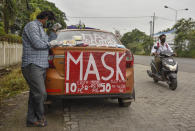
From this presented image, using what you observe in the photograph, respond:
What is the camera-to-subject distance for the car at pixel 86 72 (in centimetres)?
366

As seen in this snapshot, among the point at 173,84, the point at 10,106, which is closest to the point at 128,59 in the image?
the point at 10,106

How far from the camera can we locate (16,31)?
30.1 m

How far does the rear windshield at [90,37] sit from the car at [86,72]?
1.45 ft

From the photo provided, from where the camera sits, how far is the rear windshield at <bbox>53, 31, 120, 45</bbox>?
4340 millimetres

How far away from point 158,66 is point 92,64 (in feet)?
13.9

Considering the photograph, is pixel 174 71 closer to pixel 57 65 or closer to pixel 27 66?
pixel 57 65

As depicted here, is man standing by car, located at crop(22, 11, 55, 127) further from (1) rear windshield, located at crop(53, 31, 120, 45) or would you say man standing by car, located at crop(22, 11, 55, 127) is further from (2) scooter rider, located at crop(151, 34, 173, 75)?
(2) scooter rider, located at crop(151, 34, 173, 75)

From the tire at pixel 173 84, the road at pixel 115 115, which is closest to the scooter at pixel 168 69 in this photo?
the tire at pixel 173 84

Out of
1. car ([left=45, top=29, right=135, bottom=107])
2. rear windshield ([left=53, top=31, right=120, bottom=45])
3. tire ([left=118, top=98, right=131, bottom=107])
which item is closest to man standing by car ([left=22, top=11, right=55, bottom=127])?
car ([left=45, top=29, right=135, bottom=107])

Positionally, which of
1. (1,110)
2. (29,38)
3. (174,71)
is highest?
(29,38)

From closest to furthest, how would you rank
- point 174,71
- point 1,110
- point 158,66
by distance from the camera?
1. point 1,110
2. point 174,71
3. point 158,66

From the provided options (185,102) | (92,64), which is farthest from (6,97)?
(185,102)

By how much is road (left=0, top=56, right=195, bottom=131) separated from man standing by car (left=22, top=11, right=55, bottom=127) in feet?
0.93

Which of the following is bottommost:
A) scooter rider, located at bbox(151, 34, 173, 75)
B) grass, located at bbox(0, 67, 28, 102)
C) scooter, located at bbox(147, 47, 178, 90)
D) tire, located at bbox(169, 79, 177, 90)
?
grass, located at bbox(0, 67, 28, 102)
